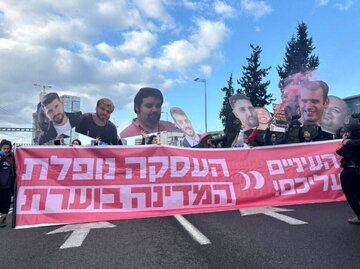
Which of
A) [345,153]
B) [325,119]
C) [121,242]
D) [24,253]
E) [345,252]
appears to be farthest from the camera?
[325,119]

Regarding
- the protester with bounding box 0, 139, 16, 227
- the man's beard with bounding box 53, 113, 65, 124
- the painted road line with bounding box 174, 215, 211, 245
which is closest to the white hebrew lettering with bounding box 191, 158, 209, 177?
the painted road line with bounding box 174, 215, 211, 245

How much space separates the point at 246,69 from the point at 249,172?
4250 cm

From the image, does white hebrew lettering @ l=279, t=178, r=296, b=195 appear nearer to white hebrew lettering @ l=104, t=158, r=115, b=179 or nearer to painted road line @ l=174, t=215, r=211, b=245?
painted road line @ l=174, t=215, r=211, b=245

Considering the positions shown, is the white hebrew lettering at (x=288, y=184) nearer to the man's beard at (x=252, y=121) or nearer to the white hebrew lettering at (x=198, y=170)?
the white hebrew lettering at (x=198, y=170)

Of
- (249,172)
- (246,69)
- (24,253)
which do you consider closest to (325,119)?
(249,172)

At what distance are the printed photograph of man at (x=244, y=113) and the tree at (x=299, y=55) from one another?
3887 centimetres

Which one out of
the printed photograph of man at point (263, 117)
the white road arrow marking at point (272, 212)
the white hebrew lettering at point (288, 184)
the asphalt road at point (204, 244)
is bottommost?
the asphalt road at point (204, 244)

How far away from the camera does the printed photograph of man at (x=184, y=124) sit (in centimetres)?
1402

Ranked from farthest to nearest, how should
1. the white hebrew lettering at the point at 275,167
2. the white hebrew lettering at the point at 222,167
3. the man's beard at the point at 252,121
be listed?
the man's beard at the point at 252,121 < the white hebrew lettering at the point at 275,167 < the white hebrew lettering at the point at 222,167

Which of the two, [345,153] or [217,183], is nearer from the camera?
[345,153]

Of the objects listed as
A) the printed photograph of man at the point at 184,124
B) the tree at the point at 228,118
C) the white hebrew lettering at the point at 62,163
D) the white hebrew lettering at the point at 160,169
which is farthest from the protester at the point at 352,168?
the tree at the point at 228,118

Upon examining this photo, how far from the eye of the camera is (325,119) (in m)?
12.9

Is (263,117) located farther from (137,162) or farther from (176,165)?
(137,162)

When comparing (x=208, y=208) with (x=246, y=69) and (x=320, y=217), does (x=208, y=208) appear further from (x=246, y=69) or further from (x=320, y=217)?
(x=246, y=69)
